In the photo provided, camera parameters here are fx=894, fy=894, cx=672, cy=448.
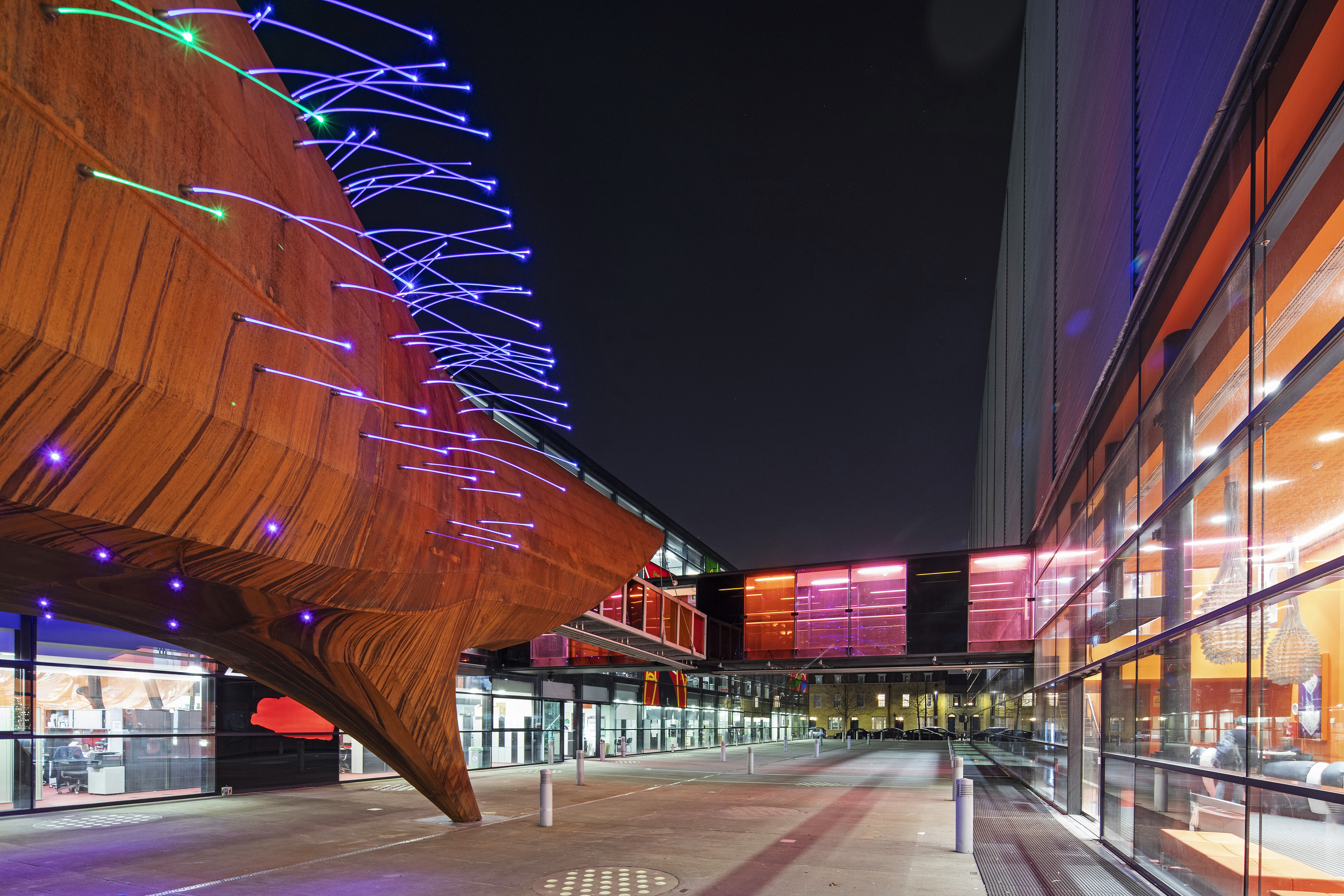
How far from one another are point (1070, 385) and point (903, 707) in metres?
74.5

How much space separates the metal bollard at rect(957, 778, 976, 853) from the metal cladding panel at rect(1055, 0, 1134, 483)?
6.35 metres

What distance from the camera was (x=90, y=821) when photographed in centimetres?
1512

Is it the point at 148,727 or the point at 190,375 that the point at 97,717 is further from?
the point at 190,375

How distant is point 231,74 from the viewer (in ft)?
18.2

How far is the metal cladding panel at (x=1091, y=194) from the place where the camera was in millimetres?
11867

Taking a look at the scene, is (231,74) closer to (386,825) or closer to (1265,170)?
(1265,170)

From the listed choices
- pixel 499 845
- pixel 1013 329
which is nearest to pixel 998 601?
pixel 1013 329

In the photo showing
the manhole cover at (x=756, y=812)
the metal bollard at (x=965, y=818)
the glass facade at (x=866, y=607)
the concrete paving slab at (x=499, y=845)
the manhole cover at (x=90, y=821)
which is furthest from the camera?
the glass facade at (x=866, y=607)

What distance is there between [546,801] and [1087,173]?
13.8m

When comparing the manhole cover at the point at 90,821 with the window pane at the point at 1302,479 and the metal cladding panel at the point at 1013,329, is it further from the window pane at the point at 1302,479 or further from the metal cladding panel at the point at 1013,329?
the metal cladding panel at the point at 1013,329

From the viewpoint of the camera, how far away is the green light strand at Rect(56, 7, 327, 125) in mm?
4102

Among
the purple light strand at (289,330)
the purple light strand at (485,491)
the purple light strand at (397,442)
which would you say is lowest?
the purple light strand at (485,491)

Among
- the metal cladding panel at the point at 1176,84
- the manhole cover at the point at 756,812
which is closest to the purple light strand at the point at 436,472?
the metal cladding panel at the point at 1176,84

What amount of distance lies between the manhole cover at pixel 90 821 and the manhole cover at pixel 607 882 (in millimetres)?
8762
